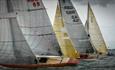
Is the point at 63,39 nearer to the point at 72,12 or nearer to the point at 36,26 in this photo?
the point at 72,12

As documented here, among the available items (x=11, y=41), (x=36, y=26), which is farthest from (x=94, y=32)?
(x=11, y=41)

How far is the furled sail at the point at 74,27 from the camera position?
2894 inches

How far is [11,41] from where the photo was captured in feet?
173

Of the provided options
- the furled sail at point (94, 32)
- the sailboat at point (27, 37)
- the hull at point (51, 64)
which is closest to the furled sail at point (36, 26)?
the sailboat at point (27, 37)

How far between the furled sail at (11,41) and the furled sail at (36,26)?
100 inches

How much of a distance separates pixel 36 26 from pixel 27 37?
1.79 metres

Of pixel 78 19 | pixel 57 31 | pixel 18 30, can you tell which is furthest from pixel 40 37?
pixel 78 19

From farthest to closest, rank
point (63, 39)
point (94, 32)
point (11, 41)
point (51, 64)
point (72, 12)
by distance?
point (94, 32), point (72, 12), point (63, 39), point (51, 64), point (11, 41)

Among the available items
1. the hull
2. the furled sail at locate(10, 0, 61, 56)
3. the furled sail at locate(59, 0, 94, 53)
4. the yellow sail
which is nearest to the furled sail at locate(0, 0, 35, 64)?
the hull

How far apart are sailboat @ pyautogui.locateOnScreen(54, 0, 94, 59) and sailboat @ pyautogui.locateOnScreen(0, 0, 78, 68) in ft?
37.2

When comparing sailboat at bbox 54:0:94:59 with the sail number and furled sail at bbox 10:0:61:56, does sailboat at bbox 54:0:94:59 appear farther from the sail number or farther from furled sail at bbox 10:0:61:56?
furled sail at bbox 10:0:61:56

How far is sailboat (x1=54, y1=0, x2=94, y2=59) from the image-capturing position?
231ft

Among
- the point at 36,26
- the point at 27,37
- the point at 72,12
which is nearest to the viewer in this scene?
the point at 27,37

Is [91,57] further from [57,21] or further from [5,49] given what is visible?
[5,49]
